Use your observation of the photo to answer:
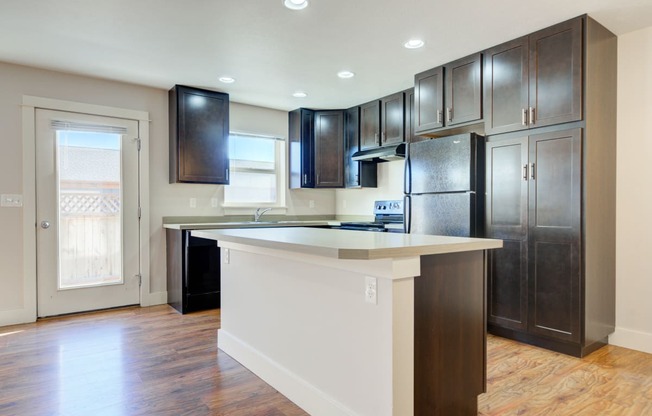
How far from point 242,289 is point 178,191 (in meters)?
2.24

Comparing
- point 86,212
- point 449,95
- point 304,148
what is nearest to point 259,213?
point 304,148

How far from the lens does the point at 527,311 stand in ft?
9.70

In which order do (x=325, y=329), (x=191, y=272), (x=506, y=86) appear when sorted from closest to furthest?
(x=325, y=329) < (x=506, y=86) < (x=191, y=272)

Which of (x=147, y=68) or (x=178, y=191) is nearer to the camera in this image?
(x=147, y=68)

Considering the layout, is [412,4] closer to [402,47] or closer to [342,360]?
[402,47]

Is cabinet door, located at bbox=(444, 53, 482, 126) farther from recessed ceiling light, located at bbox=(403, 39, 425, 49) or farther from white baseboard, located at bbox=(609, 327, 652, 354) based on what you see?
white baseboard, located at bbox=(609, 327, 652, 354)

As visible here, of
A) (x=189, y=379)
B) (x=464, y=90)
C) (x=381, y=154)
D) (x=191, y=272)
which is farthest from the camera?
(x=381, y=154)

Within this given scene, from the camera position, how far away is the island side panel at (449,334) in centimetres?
165

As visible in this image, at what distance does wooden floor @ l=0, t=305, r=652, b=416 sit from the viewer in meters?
2.03

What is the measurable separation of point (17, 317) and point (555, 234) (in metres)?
4.60

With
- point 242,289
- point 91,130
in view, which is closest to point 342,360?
point 242,289

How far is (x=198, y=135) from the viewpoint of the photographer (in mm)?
4328

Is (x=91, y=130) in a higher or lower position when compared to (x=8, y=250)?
higher

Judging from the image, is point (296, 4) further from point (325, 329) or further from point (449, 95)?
point (325, 329)
